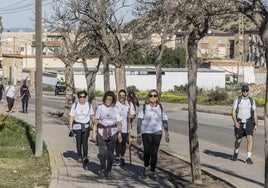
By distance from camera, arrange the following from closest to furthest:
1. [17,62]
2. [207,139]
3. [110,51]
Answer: [110,51] → [207,139] → [17,62]

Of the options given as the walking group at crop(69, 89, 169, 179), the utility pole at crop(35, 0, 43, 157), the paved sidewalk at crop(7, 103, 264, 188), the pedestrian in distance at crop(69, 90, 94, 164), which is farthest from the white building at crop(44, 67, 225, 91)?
the walking group at crop(69, 89, 169, 179)

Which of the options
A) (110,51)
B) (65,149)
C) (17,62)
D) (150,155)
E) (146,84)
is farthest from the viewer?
(17,62)

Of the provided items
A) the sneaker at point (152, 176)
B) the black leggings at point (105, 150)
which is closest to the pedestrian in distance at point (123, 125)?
the black leggings at point (105, 150)

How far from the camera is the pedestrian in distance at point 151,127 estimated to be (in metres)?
12.1

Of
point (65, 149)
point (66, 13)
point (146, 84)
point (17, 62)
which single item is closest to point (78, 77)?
point (146, 84)

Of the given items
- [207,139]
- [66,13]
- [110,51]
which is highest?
[66,13]

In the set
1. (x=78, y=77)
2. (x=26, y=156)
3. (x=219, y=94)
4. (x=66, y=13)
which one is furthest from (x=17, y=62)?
(x=26, y=156)

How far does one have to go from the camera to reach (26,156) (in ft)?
51.5

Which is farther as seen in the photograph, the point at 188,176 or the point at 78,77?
the point at 78,77

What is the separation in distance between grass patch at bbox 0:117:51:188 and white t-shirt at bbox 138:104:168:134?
79.7 inches

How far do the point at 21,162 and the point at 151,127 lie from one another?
382 cm

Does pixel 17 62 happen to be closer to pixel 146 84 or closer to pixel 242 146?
pixel 146 84

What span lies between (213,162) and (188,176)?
2.68m

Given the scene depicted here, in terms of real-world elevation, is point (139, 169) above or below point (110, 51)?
below
